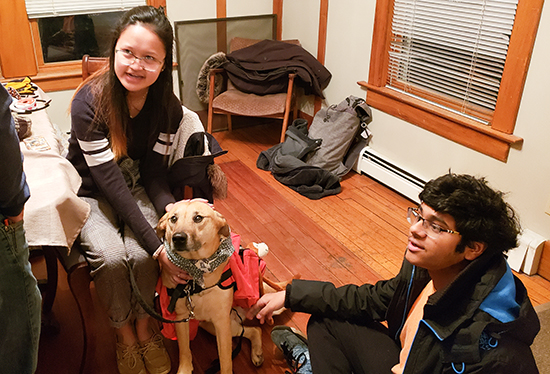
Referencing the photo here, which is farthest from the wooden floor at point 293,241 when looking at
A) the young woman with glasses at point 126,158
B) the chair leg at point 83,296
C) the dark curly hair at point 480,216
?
the dark curly hair at point 480,216

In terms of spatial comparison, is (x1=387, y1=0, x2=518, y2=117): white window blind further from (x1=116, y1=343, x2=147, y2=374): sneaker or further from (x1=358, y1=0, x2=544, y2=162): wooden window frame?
(x1=116, y1=343, x2=147, y2=374): sneaker

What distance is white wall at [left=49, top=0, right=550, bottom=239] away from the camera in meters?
2.48

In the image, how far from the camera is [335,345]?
155 centimetres

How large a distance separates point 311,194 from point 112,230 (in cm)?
179

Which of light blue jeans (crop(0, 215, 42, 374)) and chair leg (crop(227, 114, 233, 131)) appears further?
chair leg (crop(227, 114, 233, 131))

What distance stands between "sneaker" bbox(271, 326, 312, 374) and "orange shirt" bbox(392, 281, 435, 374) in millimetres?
399

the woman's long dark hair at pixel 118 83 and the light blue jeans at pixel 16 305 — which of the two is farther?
the woman's long dark hair at pixel 118 83

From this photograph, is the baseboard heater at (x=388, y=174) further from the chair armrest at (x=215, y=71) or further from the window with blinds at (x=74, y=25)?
the window with blinds at (x=74, y=25)

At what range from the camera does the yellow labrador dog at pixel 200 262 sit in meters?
1.52

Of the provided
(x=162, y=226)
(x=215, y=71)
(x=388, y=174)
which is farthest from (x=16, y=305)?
(x=215, y=71)

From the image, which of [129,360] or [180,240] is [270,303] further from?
[129,360]

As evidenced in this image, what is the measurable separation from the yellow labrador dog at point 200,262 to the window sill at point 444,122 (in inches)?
69.7

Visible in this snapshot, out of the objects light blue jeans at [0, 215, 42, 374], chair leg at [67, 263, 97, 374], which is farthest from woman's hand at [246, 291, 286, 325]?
light blue jeans at [0, 215, 42, 374]

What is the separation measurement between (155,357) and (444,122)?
2.16 m
